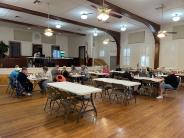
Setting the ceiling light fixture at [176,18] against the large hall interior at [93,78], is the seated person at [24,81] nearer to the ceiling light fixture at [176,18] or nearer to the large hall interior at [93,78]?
the large hall interior at [93,78]

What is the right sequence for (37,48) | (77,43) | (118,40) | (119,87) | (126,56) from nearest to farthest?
(119,87), (126,56), (118,40), (37,48), (77,43)

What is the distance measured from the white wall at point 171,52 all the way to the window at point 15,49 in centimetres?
958

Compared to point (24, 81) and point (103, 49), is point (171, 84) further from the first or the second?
point (103, 49)

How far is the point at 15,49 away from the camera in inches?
492

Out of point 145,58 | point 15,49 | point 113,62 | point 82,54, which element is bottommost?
point 113,62

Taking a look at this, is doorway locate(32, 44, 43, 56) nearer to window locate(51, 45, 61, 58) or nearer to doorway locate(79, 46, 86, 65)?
window locate(51, 45, 61, 58)

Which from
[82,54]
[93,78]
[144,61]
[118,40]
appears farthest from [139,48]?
[93,78]

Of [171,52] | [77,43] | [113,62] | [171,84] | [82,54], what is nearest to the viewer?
[171,84]

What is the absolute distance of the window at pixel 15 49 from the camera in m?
12.3

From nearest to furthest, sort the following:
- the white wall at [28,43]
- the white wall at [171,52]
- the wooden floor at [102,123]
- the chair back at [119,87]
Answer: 1. the wooden floor at [102,123]
2. the chair back at [119,87]
3. the white wall at [171,52]
4. the white wall at [28,43]

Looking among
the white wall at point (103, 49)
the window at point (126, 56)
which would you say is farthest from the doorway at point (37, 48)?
the window at point (126, 56)

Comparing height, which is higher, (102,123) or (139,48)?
(139,48)

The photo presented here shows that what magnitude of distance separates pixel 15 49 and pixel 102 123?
35.3 feet

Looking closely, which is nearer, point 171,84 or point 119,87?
point 119,87
